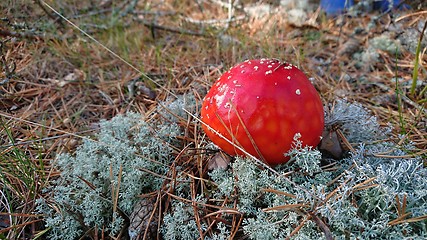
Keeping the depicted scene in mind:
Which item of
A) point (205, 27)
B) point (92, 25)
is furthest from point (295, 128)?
point (92, 25)

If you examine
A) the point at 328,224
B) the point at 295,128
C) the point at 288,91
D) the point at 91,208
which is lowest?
the point at 91,208

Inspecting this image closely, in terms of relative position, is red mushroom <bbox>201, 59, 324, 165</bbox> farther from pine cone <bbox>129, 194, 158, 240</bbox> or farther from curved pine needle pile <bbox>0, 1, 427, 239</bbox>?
pine cone <bbox>129, 194, 158, 240</bbox>

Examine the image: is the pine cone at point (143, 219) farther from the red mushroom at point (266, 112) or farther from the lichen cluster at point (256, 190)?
the red mushroom at point (266, 112)

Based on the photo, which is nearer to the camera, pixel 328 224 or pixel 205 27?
pixel 328 224

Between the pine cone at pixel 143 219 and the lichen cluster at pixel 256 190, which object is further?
the pine cone at pixel 143 219

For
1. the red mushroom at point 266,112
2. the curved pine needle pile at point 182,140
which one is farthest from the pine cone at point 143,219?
the red mushroom at point 266,112

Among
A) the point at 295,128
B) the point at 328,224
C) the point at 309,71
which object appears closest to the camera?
the point at 328,224

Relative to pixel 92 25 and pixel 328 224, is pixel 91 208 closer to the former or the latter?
pixel 328 224
